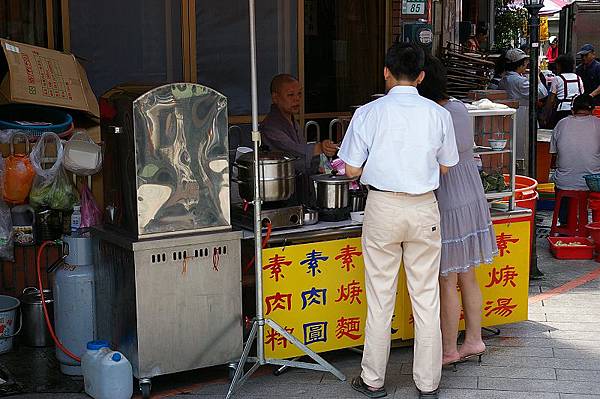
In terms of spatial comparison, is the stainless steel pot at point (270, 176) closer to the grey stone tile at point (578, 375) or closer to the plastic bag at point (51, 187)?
the plastic bag at point (51, 187)

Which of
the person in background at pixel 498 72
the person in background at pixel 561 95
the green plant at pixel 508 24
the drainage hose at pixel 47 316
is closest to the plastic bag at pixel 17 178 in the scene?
the drainage hose at pixel 47 316

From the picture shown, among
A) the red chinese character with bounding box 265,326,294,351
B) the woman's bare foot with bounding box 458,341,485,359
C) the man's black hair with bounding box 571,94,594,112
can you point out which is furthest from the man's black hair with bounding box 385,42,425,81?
the man's black hair with bounding box 571,94,594,112

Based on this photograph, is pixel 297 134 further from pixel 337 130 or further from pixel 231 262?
pixel 337 130

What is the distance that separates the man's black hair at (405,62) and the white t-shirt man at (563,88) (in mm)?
9897

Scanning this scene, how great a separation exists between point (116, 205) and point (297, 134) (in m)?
1.88

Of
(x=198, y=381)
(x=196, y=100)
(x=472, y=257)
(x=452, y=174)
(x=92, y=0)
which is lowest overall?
(x=198, y=381)

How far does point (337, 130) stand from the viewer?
9.54 metres

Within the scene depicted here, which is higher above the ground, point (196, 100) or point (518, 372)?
point (196, 100)

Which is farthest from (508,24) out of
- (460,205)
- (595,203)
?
(460,205)

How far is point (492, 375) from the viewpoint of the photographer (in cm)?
598

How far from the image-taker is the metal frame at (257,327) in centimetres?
554

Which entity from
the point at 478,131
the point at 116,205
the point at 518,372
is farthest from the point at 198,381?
the point at 478,131

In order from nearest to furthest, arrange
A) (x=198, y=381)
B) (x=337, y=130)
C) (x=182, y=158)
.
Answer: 1. (x=182, y=158)
2. (x=198, y=381)
3. (x=337, y=130)

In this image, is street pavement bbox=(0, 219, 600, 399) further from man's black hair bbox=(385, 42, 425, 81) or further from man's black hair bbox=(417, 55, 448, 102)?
man's black hair bbox=(385, 42, 425, 81)
